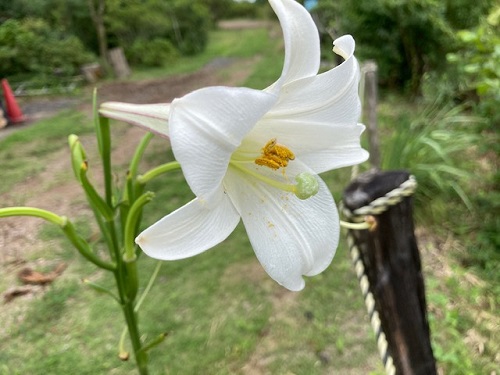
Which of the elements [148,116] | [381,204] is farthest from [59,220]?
[381,204]

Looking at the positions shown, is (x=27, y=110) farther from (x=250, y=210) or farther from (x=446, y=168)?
(x=250, y=210)

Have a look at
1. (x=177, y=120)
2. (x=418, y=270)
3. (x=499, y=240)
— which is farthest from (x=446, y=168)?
(x=177, y=120)

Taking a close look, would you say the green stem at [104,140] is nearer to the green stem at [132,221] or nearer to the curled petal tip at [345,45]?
the green stem at [132,221]

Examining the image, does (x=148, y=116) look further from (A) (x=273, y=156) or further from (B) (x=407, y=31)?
(B) (x=407, y=31)

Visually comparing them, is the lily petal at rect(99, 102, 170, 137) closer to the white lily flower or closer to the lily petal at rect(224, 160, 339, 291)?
the white lily flower

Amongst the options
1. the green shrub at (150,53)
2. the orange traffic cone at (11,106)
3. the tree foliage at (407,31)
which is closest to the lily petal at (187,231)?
the orange traffic cone at (11,106)

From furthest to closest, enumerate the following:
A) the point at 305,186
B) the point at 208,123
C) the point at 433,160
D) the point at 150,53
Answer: the point at 150,53
the point at 433,160
the point at 305,186
the point at 208,123
